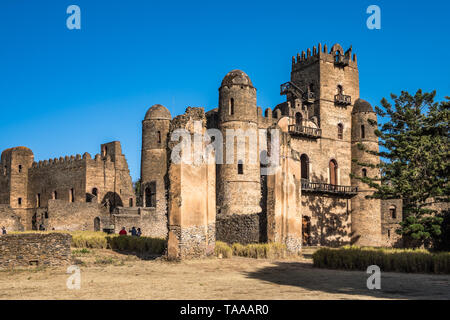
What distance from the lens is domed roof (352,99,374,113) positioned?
42094 millimetres

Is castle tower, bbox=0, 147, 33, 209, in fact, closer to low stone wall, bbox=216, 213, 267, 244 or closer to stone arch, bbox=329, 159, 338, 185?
stone arch, bbox=329, 159, 338, 185

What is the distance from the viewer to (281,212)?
948 inches

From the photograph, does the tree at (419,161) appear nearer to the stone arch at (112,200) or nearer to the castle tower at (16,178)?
the stone arch at (112,200)

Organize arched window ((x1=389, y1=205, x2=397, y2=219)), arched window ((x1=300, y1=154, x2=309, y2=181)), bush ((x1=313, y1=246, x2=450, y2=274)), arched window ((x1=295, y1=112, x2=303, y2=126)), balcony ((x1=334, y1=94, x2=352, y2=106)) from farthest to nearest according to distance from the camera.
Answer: arched window ((x1=389, y1=205, x2=397, y2=219)) < balcony ((x1=334, y1=94, x2=352, y2=106)) < arched window ((x1=295, y1=112, x2=303, y2=126)) < arched window ((x1=300, y1=154, x2=309, y2=181)) < bush ((x1=313, y1=246, x2=450, y2=274))

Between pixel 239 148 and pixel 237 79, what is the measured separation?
4605 millimetres

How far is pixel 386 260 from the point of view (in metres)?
16.9

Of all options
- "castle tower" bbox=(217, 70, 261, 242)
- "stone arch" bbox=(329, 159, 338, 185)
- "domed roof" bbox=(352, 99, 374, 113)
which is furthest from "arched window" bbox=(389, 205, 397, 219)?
"castle tower" bbox=(217, 70, 261, 242)

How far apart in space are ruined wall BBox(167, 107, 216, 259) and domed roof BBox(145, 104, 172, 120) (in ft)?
Result: 73.6

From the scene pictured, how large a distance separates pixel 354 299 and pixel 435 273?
274 inches

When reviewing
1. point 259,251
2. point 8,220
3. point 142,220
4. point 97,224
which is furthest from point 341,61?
point 8,220

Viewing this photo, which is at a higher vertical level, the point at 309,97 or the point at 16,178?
the point at 309,97

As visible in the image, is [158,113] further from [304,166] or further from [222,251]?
[222,251]

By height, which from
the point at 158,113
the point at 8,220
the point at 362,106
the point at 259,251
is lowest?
the point at 259,251
